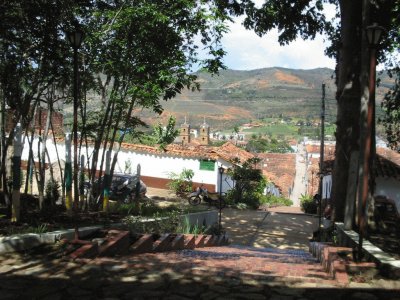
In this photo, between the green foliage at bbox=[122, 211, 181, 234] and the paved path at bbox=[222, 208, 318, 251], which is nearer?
the green foliage at bbox=[122, 211, 181, 234]

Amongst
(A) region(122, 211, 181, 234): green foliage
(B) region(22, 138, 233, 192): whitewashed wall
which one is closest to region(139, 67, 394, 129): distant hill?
(B) region(22, 138, 233, 192): whitewashed wall

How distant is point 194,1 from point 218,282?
221 inches

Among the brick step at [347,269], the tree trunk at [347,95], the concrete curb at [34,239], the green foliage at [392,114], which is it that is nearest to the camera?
the brick step at [347,269]

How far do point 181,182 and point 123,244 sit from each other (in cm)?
1751

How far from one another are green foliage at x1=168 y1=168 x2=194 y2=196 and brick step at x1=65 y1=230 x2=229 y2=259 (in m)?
15.3

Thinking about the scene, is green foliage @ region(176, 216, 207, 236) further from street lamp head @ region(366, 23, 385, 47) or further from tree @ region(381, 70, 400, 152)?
tree @ region(381, 70, 400, 152)

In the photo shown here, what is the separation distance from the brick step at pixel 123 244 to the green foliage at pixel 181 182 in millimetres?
15342

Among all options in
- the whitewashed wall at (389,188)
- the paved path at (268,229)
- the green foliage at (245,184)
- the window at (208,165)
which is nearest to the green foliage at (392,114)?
the paved path at (268,229)

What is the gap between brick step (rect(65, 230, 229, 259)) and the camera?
5.25 metres

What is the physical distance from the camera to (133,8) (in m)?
7.66

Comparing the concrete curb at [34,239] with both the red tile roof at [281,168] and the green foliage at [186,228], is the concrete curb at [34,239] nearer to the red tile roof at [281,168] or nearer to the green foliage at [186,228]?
the green foliage at [186,228]

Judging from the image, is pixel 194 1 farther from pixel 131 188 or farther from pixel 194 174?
pixel 194 174

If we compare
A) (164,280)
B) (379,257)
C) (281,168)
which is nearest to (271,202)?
(281,168)

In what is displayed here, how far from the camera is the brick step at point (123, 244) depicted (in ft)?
17.2
